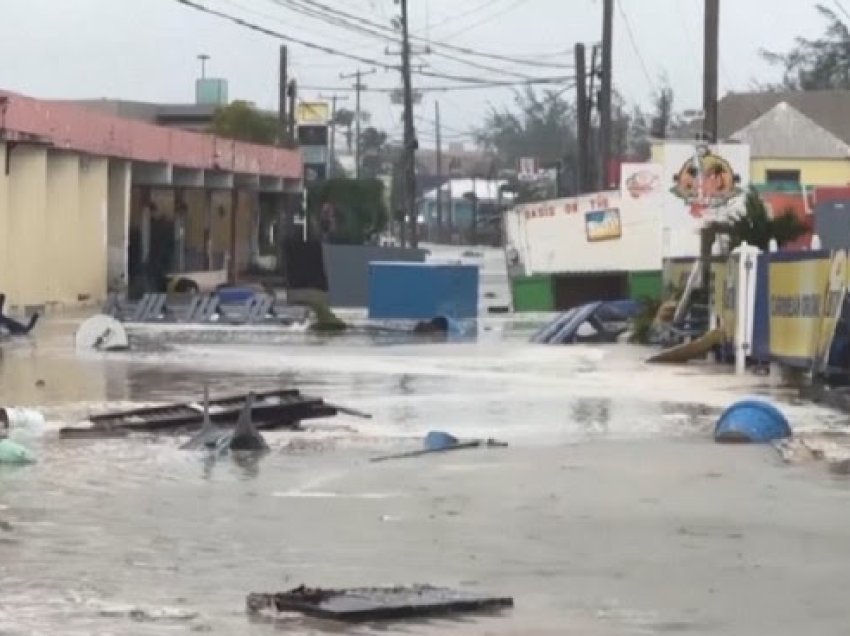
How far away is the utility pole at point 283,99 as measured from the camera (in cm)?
8262

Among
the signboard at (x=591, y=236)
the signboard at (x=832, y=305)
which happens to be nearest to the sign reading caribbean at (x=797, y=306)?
the signboard at (x=832, y=305)

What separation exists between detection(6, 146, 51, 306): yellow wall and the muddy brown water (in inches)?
922

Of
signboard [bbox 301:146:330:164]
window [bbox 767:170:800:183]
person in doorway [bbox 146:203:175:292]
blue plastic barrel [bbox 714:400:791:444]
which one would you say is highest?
signboard [bbox 301:146:330:164]

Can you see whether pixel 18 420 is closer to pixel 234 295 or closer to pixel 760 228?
pixel 760 228

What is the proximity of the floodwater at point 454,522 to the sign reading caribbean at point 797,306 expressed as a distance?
5.74 feet

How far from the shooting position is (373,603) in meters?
10.3

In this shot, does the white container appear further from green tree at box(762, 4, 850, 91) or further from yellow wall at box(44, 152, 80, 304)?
green tree at box(762, 4, 850, 91)

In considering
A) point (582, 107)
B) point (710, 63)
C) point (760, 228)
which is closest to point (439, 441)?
point (760, 228)

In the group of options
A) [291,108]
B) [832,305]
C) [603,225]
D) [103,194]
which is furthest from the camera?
[291,108]

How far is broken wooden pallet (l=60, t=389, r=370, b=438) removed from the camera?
63.2ft

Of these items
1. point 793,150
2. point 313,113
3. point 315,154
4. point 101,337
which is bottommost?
point 101,337

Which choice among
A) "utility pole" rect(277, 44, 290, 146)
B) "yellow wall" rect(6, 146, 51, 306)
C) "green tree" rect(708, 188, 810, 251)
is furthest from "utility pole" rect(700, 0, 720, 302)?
"utility pole" rect(277, 44, 290, 146)

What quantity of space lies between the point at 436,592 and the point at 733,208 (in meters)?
28.4

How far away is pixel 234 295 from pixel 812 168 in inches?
1416
